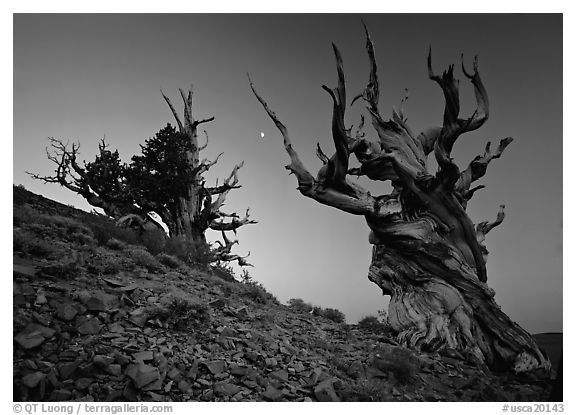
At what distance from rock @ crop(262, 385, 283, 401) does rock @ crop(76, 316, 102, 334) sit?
2.13 m

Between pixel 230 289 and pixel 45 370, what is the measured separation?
14.1 feet

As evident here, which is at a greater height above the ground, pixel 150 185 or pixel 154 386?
pixel 150 185

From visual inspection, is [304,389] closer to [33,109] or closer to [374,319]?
[374,319]

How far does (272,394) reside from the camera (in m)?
3.74

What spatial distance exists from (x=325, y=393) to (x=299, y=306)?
4.73 metres

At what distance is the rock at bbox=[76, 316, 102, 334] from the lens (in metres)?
3.92

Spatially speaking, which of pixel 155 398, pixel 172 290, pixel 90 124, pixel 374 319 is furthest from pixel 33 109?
pixel 374 319

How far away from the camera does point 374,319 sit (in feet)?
26.9

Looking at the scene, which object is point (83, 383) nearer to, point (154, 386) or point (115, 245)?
point (154, 386)

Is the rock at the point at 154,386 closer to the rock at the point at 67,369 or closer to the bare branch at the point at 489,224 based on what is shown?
the rock at the point at 67,369

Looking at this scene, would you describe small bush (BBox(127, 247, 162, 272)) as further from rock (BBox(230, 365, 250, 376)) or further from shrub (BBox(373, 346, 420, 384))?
shrub (BBox(373, 346, 420, 384))

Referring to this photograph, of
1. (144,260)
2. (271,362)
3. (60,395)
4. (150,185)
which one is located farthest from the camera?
(150,185)

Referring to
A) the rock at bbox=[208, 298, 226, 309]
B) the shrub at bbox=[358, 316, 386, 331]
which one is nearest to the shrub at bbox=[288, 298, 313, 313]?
the shrub at bbox=[358, 316, 386, 331]

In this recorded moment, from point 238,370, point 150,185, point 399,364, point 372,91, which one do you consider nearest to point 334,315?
point 399,364
